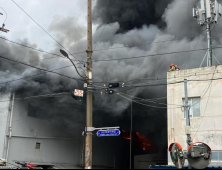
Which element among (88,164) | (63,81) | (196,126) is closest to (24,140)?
(63,81)

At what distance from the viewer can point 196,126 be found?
1902 centimetres

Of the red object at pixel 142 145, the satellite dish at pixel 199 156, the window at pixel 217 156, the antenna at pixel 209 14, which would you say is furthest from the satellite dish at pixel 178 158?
the red object at pixel 142 145

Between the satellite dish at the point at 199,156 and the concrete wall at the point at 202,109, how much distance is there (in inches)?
282

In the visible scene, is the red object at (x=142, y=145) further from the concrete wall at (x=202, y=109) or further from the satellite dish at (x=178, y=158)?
the satellite dish at (x=178, y=158)

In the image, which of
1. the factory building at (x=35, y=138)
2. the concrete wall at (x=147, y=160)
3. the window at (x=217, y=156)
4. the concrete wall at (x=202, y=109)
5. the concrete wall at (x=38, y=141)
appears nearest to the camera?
the window at (x=217, y=156)

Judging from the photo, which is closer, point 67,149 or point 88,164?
point 88,164

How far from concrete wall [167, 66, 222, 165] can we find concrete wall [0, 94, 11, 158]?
38.6 ft

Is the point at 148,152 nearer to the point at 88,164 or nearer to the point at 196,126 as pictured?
the point at 196,126

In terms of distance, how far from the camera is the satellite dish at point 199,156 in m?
11.5

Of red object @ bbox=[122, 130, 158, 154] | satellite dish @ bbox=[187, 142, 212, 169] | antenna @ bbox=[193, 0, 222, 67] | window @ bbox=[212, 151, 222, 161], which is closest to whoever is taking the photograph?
satellite dish @ bbox=[187, 142, 212, 169]

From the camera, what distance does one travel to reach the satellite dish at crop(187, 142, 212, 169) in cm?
1154

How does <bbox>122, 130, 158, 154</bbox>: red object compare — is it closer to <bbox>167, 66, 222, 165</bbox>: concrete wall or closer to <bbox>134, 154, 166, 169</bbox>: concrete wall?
<bbox>134, 154, 166, 169</bbox>: concrete wall

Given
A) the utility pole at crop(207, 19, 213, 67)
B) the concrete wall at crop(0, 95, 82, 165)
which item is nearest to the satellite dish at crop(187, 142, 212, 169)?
the utility pole at crop(207, 19, 213, 67)

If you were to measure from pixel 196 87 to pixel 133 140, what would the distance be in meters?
14.2
